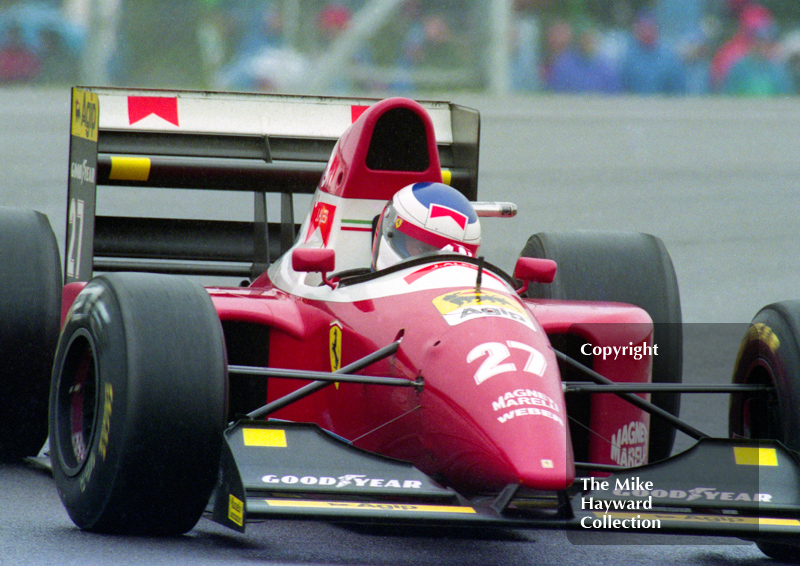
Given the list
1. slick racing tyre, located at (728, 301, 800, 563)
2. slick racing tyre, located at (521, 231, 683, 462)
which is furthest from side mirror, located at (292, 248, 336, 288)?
slick racing tyre, located at (728, 301, 800, 563)

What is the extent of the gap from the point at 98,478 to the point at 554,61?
16.4 metres

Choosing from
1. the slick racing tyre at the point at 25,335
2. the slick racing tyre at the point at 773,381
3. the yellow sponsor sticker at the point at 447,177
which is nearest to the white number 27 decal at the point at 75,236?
the slick racing tyre at the point at 25,335

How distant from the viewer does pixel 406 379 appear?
12.6ft

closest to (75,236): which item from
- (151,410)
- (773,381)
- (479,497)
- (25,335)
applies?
(25,335)

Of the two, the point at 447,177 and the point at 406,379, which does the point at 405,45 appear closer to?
the point at 447,177

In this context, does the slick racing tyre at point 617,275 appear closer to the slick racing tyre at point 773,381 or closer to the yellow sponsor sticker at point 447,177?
the slick racing tyre at point 773,381

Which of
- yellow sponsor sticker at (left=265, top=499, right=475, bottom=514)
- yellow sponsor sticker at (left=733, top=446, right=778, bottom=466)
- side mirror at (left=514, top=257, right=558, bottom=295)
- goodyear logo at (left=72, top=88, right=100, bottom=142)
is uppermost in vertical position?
goodyear logo at (left=72, top=88, right=100, bottom=142)

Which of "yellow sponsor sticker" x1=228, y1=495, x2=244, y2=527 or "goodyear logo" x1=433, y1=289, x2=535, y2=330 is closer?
"yellow sponsor sticker" x1=228, y1=495, x2=244, y2=527

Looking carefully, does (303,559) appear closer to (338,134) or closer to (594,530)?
(594,530)

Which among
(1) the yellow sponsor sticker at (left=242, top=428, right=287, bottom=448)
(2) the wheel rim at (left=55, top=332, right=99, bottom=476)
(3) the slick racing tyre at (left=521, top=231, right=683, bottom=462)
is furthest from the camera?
(3) the slick racing tyre at (left=521, top=231, right=683, bottom=462)

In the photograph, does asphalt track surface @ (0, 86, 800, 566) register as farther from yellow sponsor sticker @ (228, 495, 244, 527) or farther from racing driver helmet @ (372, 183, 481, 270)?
racing driver helmet @ (372, 183, 481, 270)

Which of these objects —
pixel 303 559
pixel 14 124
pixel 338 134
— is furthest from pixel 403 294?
pixel 14 124

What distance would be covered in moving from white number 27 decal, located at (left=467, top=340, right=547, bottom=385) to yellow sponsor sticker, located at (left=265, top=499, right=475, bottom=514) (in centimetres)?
40

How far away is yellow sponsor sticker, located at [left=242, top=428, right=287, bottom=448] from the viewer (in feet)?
11.8
